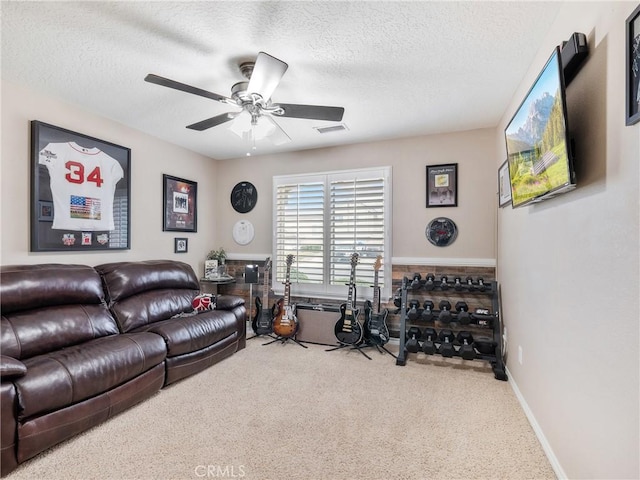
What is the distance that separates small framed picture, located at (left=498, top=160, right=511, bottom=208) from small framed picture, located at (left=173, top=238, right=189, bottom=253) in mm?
3878

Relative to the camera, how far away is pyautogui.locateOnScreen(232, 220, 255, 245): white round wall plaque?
4874 millimetres

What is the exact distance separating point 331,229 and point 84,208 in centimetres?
272

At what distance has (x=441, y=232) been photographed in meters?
3.82

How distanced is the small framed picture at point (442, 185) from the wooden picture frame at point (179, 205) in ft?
10.4

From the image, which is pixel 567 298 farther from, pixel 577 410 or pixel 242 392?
pixel 242 392

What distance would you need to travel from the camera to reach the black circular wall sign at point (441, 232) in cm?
378

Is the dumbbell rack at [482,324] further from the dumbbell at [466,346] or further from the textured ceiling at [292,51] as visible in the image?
the textured ceiling at [292,51]

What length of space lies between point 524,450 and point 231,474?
1.74 m

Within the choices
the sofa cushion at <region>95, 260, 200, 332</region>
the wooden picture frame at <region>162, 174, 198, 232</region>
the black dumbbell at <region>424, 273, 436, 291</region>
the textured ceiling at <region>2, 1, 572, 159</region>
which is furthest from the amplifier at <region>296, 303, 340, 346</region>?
the textured ceiling at <region>2, 1, 572, 159</region>

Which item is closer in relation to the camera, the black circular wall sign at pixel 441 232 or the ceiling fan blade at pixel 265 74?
the ceiling fan blade at pixel 265 74

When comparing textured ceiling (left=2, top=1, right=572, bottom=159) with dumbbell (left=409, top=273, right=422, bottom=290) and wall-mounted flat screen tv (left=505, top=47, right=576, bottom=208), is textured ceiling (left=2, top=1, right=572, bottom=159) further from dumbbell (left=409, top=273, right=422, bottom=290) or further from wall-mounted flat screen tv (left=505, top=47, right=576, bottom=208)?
dumbbell (left=409, top=273, right=422, bottom=290)

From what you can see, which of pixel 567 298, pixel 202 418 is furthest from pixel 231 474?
pixel 567 298

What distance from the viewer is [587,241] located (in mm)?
1472

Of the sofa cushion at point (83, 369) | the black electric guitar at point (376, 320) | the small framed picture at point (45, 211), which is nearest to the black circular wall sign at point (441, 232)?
the black electric guitar at point (376, 320)
